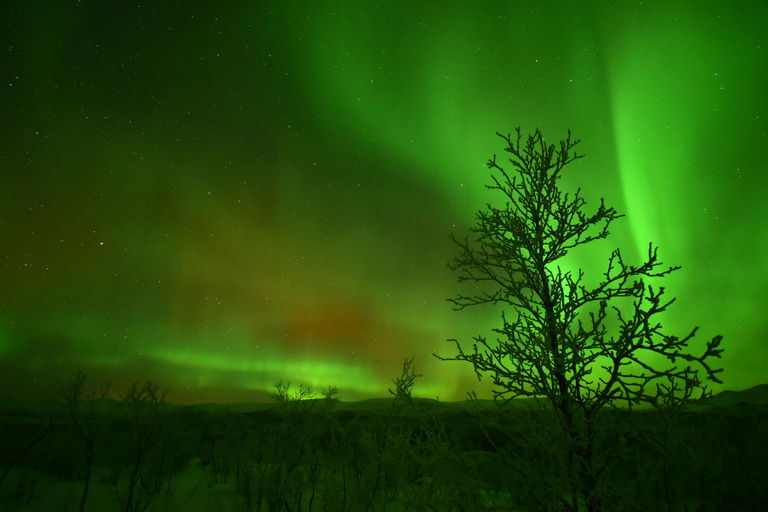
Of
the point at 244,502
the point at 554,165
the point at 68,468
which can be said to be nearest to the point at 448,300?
the point at 554,165

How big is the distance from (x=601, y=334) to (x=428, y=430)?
2117mm

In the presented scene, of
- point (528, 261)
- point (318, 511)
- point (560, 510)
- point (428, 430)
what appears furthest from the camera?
point (318, 511)

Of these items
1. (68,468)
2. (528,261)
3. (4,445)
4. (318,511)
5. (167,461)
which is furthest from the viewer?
(4,445)

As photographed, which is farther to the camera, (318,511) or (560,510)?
(318,511)

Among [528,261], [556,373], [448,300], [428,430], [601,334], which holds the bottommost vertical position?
[428,430]

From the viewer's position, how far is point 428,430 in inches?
151

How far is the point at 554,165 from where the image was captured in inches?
176

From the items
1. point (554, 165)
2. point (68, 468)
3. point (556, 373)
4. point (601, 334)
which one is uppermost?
point (554, 165)

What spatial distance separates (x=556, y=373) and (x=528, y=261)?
1.35m

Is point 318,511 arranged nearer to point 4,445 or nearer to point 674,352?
point 674,352

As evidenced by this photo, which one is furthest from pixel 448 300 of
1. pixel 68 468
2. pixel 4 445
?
pixel 4 445

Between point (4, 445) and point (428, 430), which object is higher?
point (428, 430)

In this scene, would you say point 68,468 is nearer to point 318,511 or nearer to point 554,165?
point 318,511

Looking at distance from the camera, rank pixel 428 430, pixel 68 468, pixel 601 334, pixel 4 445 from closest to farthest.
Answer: pixel 601 334, pixel 428 430, pixel 68 468, pixel 4 445
